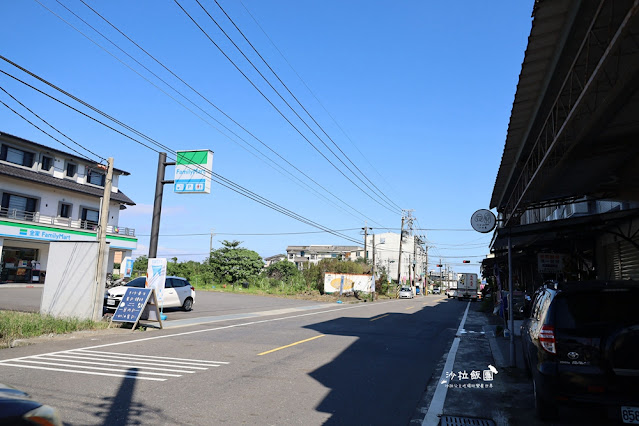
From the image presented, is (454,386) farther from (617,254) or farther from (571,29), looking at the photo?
(617,254)

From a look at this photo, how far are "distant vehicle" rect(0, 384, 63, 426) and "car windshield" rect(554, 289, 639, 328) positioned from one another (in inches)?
200

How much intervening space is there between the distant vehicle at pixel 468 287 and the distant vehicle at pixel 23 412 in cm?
5224

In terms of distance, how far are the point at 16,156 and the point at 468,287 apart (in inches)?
1811

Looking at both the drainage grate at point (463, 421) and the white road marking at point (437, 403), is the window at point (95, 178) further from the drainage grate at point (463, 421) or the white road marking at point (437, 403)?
the drainage grate at point (463, 421)

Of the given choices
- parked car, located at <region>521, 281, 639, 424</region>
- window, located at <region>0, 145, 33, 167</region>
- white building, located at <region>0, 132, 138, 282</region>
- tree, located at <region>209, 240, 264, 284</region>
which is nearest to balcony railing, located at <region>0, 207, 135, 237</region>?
white building, located at <region>0, 132, 138, 282</region>

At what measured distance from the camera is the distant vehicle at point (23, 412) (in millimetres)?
2252

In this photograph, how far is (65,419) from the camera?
5215 mm

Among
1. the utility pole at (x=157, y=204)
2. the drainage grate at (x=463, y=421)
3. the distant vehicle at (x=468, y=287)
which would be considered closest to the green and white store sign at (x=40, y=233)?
the utility pole at (x=157, y=204)

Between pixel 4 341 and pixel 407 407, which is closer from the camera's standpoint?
pixel 407 407

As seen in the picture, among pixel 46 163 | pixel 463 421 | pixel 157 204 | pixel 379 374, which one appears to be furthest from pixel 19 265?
pixel 463 421

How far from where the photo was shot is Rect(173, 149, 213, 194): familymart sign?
58.3 feet

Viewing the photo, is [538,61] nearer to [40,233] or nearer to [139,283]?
[139,283]

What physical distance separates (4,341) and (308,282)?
3562 centimetres

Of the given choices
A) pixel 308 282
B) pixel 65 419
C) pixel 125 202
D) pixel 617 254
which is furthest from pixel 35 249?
pixel 617 254
